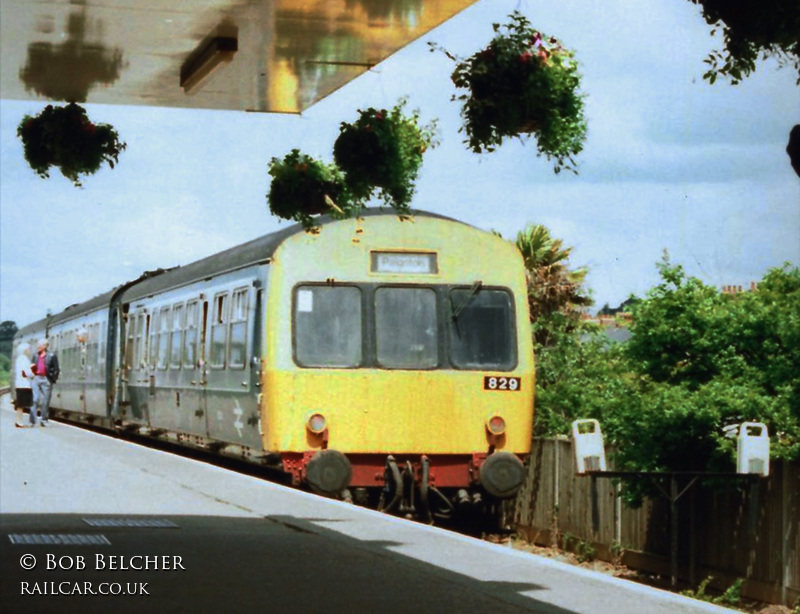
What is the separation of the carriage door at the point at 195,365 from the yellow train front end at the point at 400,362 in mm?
3706

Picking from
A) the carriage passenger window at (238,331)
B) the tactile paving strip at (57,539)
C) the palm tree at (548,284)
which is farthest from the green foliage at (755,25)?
the palm tree at (548,284)

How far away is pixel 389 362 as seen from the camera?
58.8ft

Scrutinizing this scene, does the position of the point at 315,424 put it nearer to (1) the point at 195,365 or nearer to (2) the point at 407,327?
(2) the point at 407,327

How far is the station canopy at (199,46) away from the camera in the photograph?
29.1ft

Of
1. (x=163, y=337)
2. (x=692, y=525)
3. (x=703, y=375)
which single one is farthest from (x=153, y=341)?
(x=692, y=525)

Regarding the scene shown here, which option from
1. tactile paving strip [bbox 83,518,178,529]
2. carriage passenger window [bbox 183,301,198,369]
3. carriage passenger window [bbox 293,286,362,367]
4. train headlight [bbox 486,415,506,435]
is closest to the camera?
tactile paving strip [bbox 83,518,178,529]

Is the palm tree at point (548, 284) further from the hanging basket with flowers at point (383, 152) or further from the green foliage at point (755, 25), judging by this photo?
the green foliage at point (755, 25)

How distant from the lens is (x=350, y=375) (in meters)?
17.7

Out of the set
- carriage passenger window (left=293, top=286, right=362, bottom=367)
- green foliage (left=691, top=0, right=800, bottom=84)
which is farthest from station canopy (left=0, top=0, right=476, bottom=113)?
carriage passenger window (left=293, top=286, right=362, bottom=367)

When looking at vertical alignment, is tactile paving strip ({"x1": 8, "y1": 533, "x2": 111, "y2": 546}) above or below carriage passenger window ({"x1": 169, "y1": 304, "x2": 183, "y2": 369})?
below

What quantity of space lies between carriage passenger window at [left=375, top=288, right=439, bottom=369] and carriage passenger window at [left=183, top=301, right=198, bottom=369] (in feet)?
14.5

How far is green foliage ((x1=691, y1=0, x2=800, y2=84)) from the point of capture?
18.2ft

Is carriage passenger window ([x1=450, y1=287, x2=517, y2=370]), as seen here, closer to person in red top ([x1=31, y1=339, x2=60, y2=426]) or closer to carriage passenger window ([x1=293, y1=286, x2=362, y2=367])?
carriage passenger window ([x1=293, y1=286, x2=362, y2=367])

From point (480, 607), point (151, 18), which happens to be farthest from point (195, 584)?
point (151, 18)
